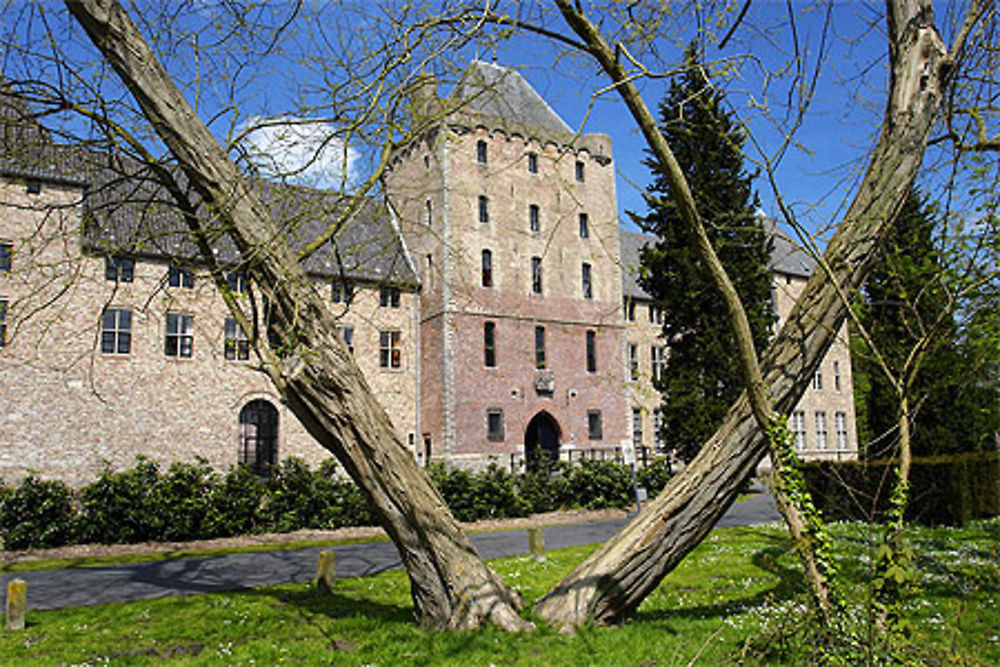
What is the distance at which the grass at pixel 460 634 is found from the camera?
5.63 m

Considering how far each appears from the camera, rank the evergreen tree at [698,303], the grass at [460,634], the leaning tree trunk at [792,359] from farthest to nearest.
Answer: the evergreen tree at [698,303] < the grass at [460,634] < the leaning tree trunk at [792,359]

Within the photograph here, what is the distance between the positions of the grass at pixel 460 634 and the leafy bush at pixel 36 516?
25.7 ft

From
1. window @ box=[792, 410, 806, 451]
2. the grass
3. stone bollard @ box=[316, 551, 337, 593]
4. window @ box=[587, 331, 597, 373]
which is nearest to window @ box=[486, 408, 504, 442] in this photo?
window @ box=[587, 331, 597, 373]

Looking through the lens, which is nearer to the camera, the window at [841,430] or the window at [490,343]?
the window at [490,343]

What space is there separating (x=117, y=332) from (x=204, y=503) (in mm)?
10826

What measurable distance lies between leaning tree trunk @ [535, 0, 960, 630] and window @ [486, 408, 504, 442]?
75.4 feet

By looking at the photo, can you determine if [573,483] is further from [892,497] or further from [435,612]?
[892,497]

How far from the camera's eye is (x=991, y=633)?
6.21 metres

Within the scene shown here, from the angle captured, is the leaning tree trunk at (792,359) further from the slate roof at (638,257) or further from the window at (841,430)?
the window at (841,430)

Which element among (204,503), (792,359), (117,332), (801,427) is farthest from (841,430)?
(792,359)

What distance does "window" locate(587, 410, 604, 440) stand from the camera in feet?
107

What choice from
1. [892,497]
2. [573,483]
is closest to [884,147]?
[892,497]

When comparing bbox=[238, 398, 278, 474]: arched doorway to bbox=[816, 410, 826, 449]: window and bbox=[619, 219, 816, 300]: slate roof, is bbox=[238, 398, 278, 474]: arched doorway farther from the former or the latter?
bbox=[816, 410, 826, 449]: window

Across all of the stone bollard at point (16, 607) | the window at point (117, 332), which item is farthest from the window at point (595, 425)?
the stone bollard at point (16, 607)
